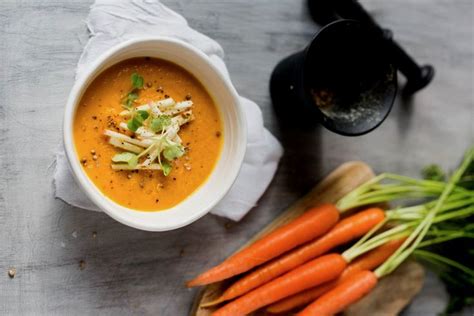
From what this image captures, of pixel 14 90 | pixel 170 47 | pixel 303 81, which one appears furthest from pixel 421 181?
pixel 14 90

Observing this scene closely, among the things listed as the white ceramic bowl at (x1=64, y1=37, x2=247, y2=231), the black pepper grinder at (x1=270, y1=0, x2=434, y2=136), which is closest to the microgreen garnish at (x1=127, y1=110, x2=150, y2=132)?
the white ceramic bowl at (x1=64, y1=37, x2=247, y2=231)

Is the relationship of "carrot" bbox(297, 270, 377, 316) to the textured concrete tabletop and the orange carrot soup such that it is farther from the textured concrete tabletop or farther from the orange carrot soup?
the orange carrot soup

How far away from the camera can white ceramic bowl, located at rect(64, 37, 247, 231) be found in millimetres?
1279

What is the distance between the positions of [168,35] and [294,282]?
649mm

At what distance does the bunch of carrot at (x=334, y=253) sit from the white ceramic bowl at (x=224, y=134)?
0.23 m

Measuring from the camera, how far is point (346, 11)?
1654 mm

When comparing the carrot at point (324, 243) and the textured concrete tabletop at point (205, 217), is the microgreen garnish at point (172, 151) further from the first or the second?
the carrot at point (324, 243)

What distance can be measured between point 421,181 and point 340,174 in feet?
0.66

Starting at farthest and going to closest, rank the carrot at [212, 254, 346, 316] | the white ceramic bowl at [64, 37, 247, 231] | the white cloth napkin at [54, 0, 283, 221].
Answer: the carrot at [212, 254, 346, 316]
the white cloth napkin at [54, 0, 283, 221]
the white ceramic bowl at [64, 37, 247, 231]

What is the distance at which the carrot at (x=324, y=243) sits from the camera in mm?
1627

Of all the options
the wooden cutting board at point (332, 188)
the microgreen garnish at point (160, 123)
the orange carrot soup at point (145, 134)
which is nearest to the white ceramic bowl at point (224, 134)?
the orange carrot soup at point (145, 134)

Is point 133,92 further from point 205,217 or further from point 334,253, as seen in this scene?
point 334,253

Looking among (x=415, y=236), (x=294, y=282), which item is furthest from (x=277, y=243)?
(x=415, y=236)

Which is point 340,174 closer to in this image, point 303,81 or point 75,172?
point 303,81
